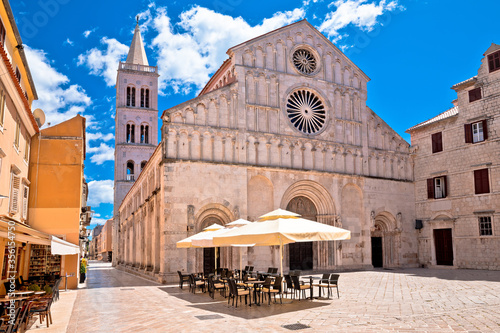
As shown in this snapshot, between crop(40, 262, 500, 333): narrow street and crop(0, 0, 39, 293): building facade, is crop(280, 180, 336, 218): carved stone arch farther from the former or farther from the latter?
crop(0, 0, 39, 293): building facade

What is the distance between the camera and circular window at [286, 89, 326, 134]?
2962 cm

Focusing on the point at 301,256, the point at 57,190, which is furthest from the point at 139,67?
the point at 301,256

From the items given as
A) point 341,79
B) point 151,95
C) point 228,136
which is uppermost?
point 151,95

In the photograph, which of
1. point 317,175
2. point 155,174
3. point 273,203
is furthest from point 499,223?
point 155,174

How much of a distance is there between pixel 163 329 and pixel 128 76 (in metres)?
52.6

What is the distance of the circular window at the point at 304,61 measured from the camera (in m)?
30.6

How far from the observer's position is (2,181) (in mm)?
15047

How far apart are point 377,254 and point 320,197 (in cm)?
679

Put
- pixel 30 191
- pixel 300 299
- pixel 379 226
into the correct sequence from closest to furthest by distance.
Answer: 1. pixel 300 299
2. pixel 30 191
3. pixel 379 226

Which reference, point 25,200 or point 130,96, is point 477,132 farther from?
point 130,96

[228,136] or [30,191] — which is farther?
[228,136]

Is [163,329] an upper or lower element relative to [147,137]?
lower

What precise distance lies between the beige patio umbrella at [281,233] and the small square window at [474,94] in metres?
19.9

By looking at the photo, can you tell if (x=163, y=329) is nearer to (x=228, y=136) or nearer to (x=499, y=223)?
(x=228, y=136)
